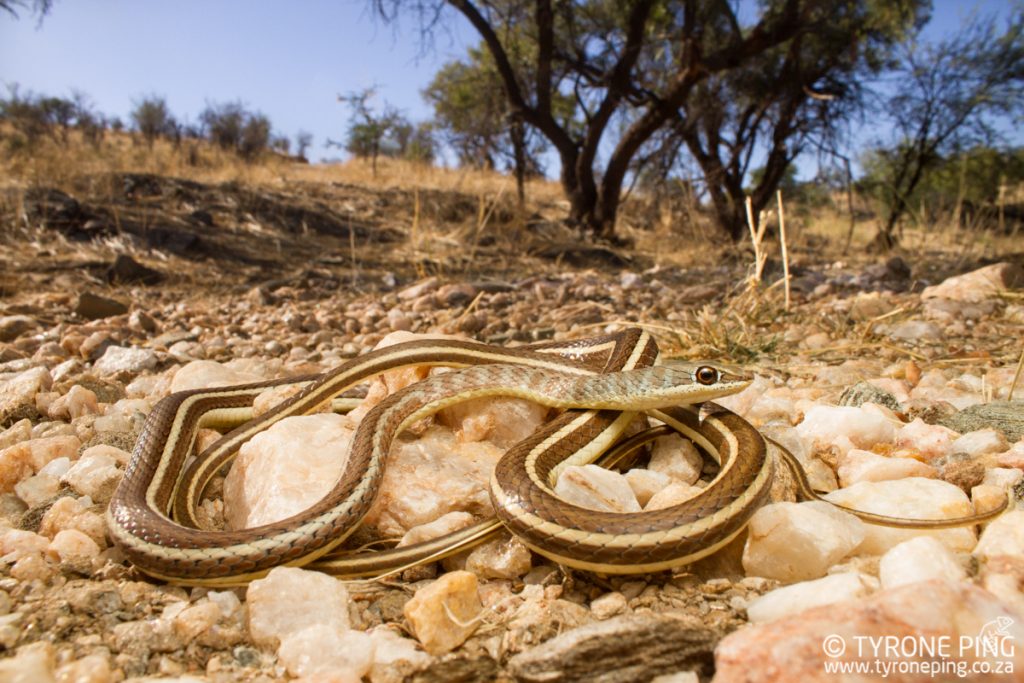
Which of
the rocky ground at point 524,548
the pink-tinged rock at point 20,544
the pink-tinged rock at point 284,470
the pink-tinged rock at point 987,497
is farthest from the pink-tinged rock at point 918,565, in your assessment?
the pink-tinged rock at point 20,544

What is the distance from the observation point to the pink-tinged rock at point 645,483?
226cm

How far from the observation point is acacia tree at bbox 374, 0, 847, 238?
44.1 feet

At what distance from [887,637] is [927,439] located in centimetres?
163

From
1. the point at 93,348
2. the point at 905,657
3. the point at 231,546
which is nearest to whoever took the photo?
the point at 905,657

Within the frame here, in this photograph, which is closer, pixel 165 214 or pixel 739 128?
pixel 165 214

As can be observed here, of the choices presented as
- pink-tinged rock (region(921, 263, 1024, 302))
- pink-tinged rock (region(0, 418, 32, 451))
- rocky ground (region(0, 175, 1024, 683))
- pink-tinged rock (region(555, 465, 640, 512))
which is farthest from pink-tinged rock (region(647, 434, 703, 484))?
pink-tinged rock (region(921, 263, 1024, 302))

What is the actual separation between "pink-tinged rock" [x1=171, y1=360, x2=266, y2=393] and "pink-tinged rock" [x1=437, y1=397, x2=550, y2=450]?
1.71 metres

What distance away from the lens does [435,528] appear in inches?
83.5

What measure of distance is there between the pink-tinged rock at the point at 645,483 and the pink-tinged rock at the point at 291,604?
103 centimetres

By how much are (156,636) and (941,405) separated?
11.2 ft

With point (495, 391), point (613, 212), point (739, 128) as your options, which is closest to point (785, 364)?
point (495, 391)

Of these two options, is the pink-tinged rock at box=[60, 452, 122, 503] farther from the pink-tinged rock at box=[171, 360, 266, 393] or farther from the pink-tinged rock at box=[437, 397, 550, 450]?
the pink-tinged rock at box=[437, 397, 550, 450]

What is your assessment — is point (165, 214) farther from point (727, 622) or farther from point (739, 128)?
point (739, 128)

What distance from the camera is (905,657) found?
1.30 metres
